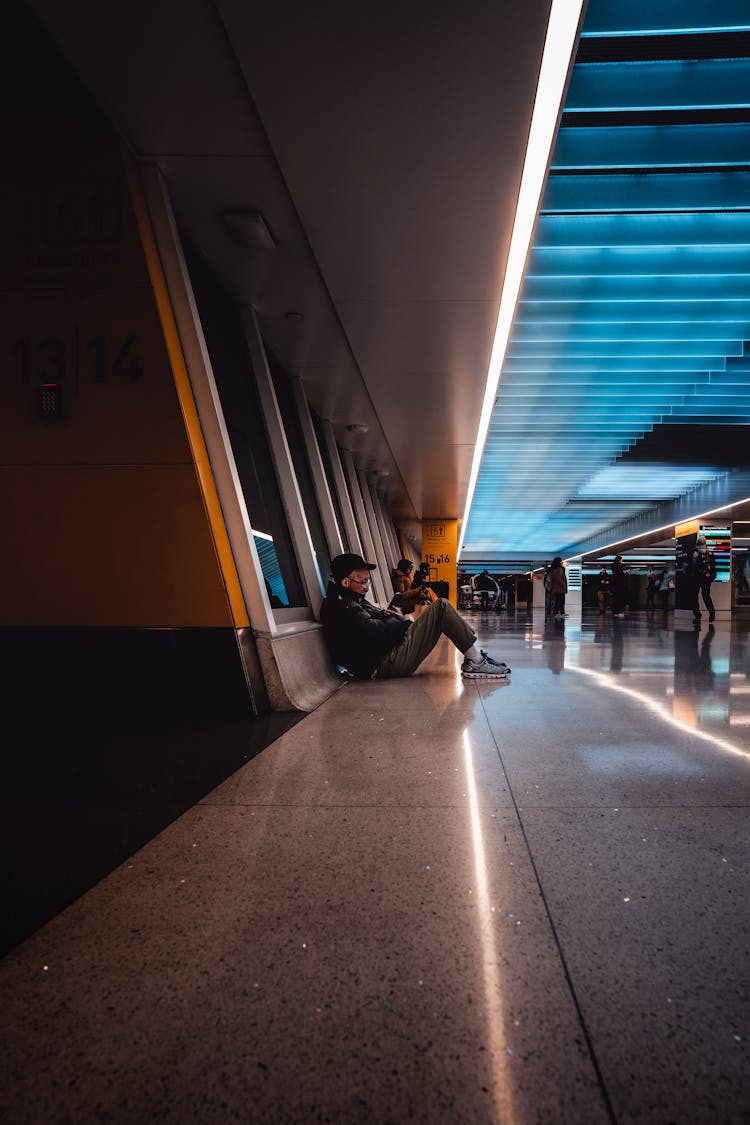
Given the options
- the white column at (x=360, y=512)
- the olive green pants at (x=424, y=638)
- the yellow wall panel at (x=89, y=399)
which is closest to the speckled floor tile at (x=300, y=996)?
the yellow wall panel at (x=89, y=399)

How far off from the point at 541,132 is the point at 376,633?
145 inches

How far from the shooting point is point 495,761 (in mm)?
2785

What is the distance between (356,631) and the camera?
17.3 ft

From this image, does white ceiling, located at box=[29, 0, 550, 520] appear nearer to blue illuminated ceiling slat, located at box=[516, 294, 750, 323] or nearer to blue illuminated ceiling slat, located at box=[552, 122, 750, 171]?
blue illuminated ceiling slat, located at box=[552, 122, 750, 171]

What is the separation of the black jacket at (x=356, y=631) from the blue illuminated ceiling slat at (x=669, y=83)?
153 inches

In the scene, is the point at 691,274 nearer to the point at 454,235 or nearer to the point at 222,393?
the point at 454,235

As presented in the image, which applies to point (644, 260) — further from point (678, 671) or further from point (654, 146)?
point (678, 671)

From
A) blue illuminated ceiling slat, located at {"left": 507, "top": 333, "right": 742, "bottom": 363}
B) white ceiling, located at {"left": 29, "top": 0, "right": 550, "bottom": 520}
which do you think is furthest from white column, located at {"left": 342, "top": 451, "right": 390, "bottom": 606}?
white ceiling, located at {"left": 29, "top": 0, "right": 550, "bottom": 520}

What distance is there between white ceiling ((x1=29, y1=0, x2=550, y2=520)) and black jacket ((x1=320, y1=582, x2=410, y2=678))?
8.71ft

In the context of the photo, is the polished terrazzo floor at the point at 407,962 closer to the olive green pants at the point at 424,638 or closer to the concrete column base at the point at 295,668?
the concrete column base at the point at 295,668

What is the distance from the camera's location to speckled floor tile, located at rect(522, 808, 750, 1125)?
0.98m

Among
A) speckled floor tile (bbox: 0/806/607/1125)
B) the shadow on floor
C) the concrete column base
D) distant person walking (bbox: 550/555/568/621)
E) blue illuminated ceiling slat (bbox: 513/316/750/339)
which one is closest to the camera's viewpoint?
speckled floor tile (bbox: 0/806/607/1125)

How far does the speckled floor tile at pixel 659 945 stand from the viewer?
3.23 feet

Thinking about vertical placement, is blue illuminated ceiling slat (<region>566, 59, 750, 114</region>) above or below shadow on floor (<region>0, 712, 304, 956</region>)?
above
